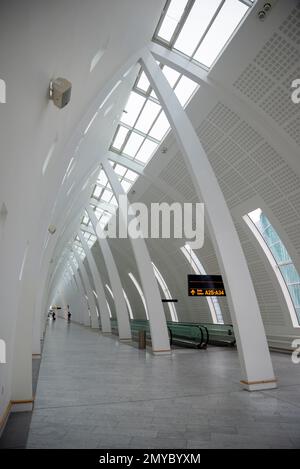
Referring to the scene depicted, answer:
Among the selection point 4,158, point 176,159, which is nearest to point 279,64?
point 176,159

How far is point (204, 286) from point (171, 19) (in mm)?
10048

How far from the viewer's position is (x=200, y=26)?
10195 millimetres

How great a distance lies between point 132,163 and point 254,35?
10.1 m

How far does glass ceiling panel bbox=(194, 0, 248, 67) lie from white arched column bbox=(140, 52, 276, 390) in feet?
6.93

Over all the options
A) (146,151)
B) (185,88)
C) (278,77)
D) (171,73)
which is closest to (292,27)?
(278,77)

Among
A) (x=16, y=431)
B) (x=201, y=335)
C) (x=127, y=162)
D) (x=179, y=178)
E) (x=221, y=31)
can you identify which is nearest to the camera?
(x=16, y=431)

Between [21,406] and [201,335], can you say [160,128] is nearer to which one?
[201,335]

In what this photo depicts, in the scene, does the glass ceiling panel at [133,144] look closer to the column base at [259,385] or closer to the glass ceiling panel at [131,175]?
the glass ceiling panel at [131,175]

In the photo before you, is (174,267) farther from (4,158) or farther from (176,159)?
(4,158)

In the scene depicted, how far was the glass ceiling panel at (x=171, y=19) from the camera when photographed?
980 cm

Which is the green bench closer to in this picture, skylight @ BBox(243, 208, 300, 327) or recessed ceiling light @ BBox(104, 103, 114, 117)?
skylight @ BBox(243, 208, 300, 327)

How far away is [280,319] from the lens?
14578 mm

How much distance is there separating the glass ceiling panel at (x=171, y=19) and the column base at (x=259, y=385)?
10.6 metres
